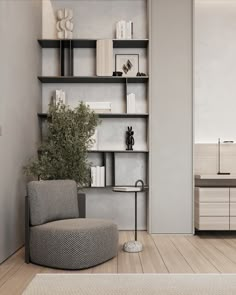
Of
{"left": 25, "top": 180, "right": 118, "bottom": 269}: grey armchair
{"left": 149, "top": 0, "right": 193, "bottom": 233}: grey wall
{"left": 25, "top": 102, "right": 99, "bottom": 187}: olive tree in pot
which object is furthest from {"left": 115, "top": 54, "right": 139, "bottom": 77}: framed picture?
{"left": 25, "top": 180, "right": 118, "bottom": 269}: grey armchair

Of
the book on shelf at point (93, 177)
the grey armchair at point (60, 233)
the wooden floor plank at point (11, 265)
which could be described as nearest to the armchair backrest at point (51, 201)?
the grey armchair at point (60, 233)

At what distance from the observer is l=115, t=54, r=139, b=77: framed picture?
246 inches

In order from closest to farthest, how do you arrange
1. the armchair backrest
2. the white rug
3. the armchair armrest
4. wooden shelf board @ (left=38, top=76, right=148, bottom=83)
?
1. the white rug
2. the armchair backrest
3. the armchair armrest
4. wooden shelf board @ (left=38, top=76, right=148, bottom=83)

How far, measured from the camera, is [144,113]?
19.5ft

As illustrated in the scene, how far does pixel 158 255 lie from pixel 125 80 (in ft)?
8.56

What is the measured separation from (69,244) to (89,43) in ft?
10.3

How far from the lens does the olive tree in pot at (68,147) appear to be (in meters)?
5.24

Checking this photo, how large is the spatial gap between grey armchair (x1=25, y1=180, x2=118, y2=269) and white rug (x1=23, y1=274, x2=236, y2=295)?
0.30m

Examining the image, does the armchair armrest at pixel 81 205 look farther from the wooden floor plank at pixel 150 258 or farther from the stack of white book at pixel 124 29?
the stack of white book at pixel 124 29

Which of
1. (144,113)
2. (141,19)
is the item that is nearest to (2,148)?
(144,113)

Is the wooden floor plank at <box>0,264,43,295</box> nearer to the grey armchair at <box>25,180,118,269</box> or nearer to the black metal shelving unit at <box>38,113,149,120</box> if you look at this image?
the grey armchair at <box>25,180,118,269</box>

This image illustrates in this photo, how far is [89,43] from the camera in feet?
20.1

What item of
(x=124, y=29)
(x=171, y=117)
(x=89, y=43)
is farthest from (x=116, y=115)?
(x=124, y=29)

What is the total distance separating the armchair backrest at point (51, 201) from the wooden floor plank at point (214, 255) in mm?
1450
